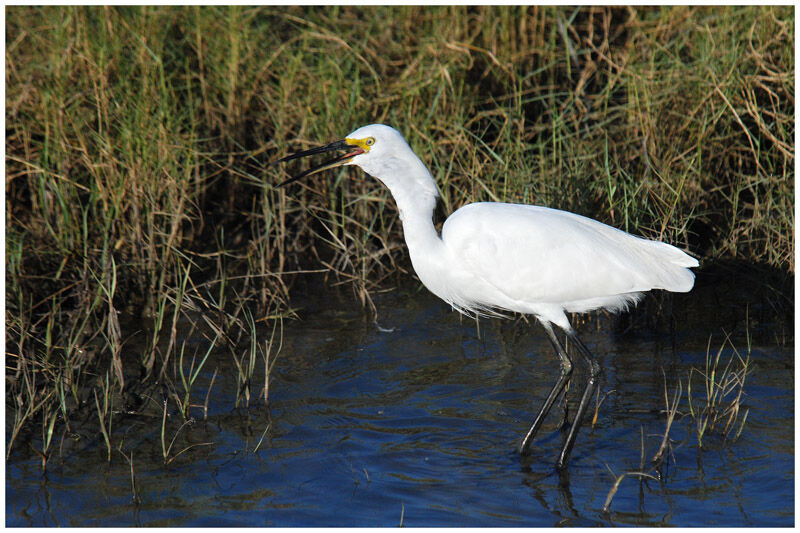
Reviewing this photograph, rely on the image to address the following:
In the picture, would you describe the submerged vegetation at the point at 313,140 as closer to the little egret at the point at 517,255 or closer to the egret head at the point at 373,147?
the little egret at the point at 517,255

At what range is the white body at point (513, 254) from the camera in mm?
3641

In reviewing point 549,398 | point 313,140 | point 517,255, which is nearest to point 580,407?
point 549,398

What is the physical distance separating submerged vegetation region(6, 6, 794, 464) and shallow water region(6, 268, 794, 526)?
351 mm

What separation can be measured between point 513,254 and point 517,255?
2 cm

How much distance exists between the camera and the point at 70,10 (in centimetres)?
552

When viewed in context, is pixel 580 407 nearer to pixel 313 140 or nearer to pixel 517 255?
pixel 517 255

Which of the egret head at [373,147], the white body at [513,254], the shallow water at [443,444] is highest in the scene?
the egret head at [373,147]

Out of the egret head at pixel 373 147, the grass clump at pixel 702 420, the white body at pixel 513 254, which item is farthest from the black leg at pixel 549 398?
the egret head at pixel 373 147

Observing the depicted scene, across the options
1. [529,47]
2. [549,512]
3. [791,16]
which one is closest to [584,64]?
[529,47]

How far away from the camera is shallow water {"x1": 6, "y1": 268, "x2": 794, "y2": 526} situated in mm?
3143

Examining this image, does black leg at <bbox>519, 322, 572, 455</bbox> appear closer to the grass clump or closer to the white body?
the white body

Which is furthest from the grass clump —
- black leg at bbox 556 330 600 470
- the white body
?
the white body

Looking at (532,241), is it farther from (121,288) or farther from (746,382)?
(121,288)

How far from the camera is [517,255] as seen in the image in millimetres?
3633
